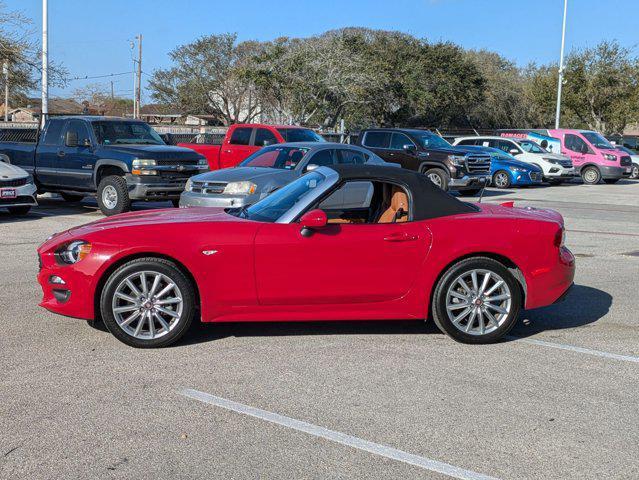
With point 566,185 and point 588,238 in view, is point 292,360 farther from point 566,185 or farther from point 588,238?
point 566,185

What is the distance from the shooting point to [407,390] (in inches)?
209

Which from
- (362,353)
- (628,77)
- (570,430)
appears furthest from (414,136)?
(628,77)

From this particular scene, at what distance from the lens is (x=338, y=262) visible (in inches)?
245

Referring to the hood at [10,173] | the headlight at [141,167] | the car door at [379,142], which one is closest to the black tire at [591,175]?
the car door at [379,142]

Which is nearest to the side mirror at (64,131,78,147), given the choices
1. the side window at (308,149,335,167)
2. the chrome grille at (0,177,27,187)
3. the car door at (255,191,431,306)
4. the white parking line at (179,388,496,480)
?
the chrome grille at (0,177,27,187)

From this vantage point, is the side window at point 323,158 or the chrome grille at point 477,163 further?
the chrome grille at point 477,163

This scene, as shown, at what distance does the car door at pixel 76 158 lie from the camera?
15.9 metres

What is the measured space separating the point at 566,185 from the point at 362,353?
2416 cm

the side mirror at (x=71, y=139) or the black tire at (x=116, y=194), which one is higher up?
the side mirror at (x=71, y=139)

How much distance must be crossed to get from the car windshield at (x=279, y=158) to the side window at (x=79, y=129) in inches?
147

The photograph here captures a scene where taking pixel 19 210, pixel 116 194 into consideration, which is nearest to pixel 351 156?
pixel 116 194

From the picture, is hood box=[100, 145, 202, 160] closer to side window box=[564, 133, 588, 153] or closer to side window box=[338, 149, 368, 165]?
side window box=[338, 149, 368, 165]

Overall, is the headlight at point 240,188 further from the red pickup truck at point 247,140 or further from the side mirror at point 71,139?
the red pickup truck at point 247,140

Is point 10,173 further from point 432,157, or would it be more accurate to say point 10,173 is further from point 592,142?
point 592,142
